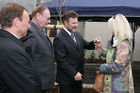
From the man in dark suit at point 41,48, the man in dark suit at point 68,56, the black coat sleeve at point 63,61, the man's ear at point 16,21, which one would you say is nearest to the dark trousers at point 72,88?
the man in dark suit at point 68,56

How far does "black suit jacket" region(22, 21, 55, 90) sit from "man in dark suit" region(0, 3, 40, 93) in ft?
2.30

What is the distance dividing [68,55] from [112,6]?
55.2 inches

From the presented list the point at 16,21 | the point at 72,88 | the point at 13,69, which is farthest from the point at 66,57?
the point at 13,69

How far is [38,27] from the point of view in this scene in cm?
269

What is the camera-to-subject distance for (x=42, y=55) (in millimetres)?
2561

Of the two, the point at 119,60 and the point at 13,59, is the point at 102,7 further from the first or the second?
the point at 13,59

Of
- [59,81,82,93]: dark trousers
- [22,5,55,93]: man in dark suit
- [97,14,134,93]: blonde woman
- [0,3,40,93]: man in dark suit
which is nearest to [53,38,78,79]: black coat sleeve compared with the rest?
[59,81,82,93]: dark trousers

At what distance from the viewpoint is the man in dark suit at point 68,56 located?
3141 millimetres

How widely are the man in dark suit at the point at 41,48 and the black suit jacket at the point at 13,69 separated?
777 mm

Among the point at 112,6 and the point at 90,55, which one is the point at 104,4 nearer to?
the point at 112,6

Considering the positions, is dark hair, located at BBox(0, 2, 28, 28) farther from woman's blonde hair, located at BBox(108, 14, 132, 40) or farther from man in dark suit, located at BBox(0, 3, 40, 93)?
woman's blonde hair, located at BBox(108, 14, 132, 40)

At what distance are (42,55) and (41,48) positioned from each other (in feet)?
0.31

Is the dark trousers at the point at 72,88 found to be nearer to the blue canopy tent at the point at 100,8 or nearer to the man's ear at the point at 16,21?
the blue canopy tent at the point at 100,8

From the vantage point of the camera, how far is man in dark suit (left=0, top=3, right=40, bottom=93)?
1441 millimetres
